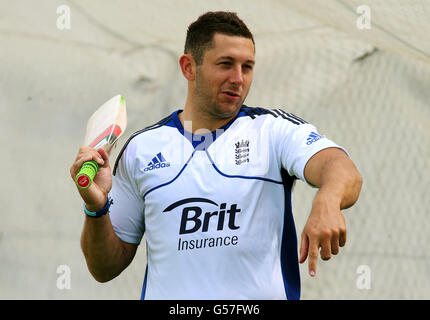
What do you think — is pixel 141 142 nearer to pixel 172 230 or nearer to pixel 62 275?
pixel 172 230

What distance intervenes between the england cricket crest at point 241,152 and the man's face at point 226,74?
93mm

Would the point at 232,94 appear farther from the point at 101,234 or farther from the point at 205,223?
the point at 101,234

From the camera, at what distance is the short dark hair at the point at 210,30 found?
66.4 inches

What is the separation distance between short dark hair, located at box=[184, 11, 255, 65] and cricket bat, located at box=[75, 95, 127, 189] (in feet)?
0.83

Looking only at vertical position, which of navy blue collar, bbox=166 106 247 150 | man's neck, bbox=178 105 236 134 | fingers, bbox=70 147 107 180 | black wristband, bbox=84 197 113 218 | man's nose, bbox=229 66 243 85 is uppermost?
man's nose, bbox=229 66 243 85

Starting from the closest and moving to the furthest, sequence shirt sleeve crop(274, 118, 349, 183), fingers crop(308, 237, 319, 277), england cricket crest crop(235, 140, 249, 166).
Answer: fingers crop(308, 237, 319, 277) → shirt sleeve crop(274, 118, 349, 183) → england cricket crest crop(235, 140, 249, 166)

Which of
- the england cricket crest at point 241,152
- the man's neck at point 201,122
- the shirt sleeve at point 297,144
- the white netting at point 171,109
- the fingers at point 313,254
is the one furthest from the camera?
the white netting at point 171,109

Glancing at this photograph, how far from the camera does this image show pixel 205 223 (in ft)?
5.16

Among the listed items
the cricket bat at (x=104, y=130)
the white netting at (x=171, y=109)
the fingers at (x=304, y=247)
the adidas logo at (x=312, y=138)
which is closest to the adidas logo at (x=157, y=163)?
the cricket bat at (x=104, y=130)

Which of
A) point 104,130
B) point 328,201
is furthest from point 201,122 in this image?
point 328,201

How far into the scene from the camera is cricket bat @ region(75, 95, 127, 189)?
1523 mm

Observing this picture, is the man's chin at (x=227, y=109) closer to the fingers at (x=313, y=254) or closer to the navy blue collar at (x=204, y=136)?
the navy blue collar at (x=204, y=136)

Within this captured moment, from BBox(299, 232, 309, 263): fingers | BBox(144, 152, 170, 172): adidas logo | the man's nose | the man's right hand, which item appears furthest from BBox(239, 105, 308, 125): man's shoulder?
BBox(299, 232, 309, 263): fingers

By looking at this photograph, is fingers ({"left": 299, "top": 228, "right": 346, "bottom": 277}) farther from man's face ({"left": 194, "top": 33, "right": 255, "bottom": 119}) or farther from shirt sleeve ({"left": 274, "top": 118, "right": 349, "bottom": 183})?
man's face ({"left": 194, "top": 33, "right": 255, "bottom": 119})
